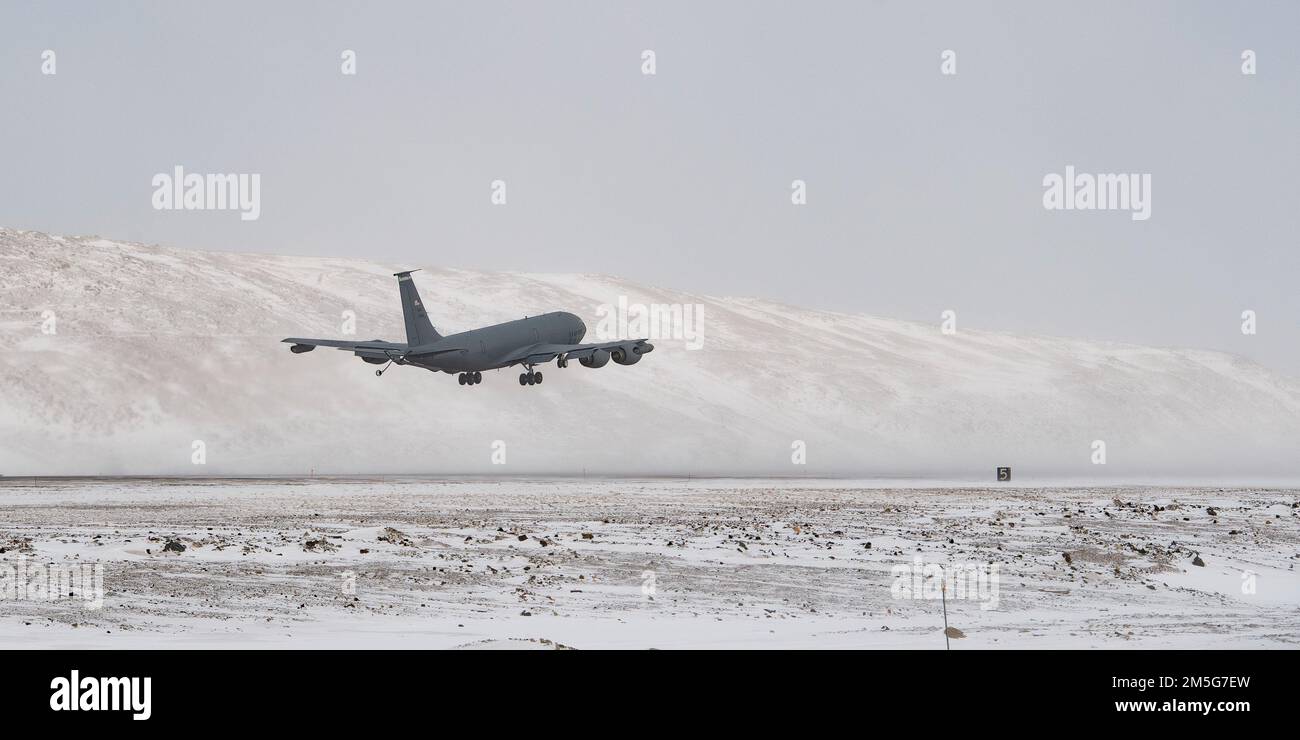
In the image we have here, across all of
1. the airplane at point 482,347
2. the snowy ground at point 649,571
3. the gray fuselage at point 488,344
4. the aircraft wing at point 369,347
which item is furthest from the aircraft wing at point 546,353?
the snowy ground at point 649,571

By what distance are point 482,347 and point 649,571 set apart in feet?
190

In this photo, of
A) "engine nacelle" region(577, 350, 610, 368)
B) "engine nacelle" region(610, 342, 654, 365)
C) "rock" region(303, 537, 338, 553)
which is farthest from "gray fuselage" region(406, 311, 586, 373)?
"rock" region(303, 537, 338, 553)

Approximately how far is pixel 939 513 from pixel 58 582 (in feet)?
115

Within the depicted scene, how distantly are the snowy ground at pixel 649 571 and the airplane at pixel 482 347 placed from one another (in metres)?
25.5

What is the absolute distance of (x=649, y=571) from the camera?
3334cm

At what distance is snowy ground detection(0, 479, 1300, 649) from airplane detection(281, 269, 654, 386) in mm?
25525

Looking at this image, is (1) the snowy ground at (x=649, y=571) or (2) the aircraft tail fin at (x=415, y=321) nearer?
(1) the snowy ground at (x=649, y=571)

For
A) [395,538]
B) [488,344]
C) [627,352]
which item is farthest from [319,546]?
[488,344]

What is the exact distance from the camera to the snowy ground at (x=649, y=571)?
75.9 feet

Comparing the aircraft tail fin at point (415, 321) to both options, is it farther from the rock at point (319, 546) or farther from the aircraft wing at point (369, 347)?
the rock at point (319, 546)

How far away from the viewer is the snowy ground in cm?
2314
